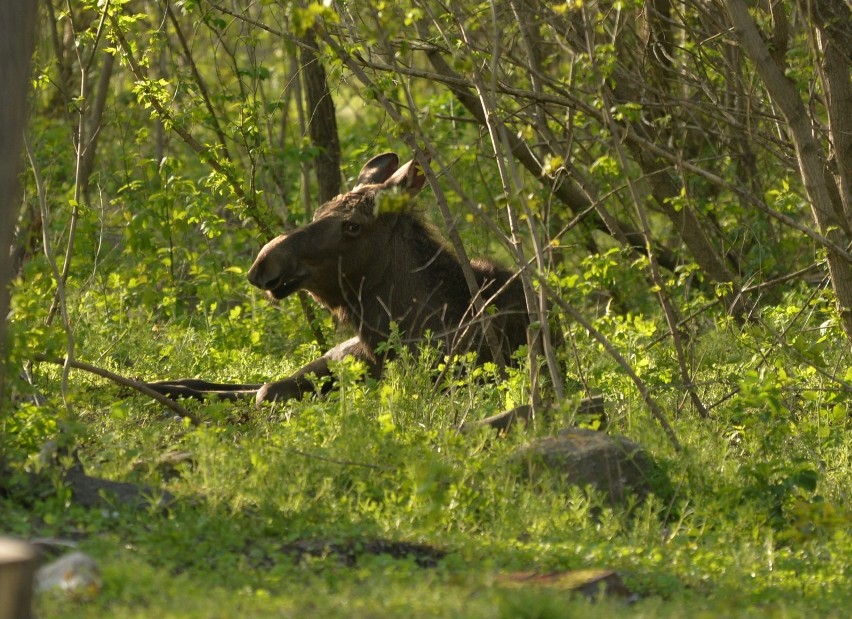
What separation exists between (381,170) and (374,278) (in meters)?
0.98

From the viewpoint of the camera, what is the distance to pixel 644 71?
973 centimetres

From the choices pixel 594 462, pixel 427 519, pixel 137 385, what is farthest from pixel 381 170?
pixel 427 519

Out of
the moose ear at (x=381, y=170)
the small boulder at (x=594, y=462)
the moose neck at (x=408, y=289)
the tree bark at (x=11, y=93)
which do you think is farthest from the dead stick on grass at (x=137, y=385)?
the moose ear at (x=381, y=170)

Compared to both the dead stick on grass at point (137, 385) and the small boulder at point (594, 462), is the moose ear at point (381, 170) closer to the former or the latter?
the dead stick on grass at point (137, 385)

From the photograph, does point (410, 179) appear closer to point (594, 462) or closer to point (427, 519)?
point (594, 462)

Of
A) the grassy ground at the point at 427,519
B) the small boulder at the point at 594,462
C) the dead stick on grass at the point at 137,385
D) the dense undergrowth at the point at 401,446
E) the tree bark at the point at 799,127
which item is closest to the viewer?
the grassy ground at the point at 427,519

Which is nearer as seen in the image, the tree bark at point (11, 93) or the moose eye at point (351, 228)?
the tree bark at point (11, 93)

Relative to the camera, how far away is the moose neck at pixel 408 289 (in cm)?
927

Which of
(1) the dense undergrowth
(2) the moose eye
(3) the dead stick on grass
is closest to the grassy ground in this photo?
(1) the dense undergrowth

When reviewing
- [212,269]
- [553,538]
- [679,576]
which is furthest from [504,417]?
[212,269]

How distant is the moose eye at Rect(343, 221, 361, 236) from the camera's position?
9.17 meters

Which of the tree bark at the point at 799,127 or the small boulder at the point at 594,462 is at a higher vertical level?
the tree bark at the point at 799,127

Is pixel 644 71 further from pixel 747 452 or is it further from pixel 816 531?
pixel 816 531

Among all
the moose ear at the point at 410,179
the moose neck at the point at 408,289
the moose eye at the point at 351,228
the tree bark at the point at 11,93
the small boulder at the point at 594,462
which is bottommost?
the small boulder at the point at 594,462
